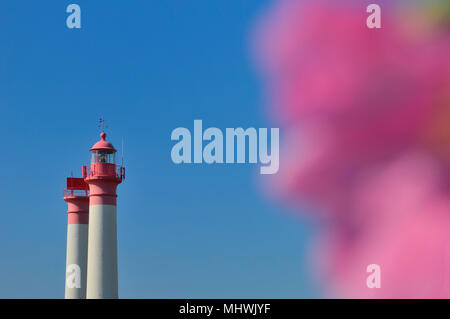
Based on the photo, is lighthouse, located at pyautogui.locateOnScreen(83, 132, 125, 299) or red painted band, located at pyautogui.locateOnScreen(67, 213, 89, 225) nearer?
lighthouse, located at pyautogui.locateOnScreen(83, 132, 125, 299)

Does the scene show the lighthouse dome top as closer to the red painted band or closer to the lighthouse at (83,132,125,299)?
the lighthouse at (83,132,125,299)

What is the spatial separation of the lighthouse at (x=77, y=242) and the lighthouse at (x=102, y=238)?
4.80 metres

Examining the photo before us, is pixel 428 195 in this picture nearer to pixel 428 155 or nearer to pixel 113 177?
pixel 428 155

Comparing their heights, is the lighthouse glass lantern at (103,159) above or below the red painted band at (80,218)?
above

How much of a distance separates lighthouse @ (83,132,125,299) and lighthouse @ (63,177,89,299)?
480 cm

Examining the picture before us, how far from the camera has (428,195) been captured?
30500 millimetres

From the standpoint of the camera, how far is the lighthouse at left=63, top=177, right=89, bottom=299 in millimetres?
53406

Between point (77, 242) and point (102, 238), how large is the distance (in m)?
6.13

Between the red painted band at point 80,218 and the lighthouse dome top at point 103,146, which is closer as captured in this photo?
the lighthouse dome top at point 103,146

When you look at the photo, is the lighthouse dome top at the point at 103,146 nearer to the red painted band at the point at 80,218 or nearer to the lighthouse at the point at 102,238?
the lighthouse at the point at 102,238

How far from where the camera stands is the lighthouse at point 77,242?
5341 cm
